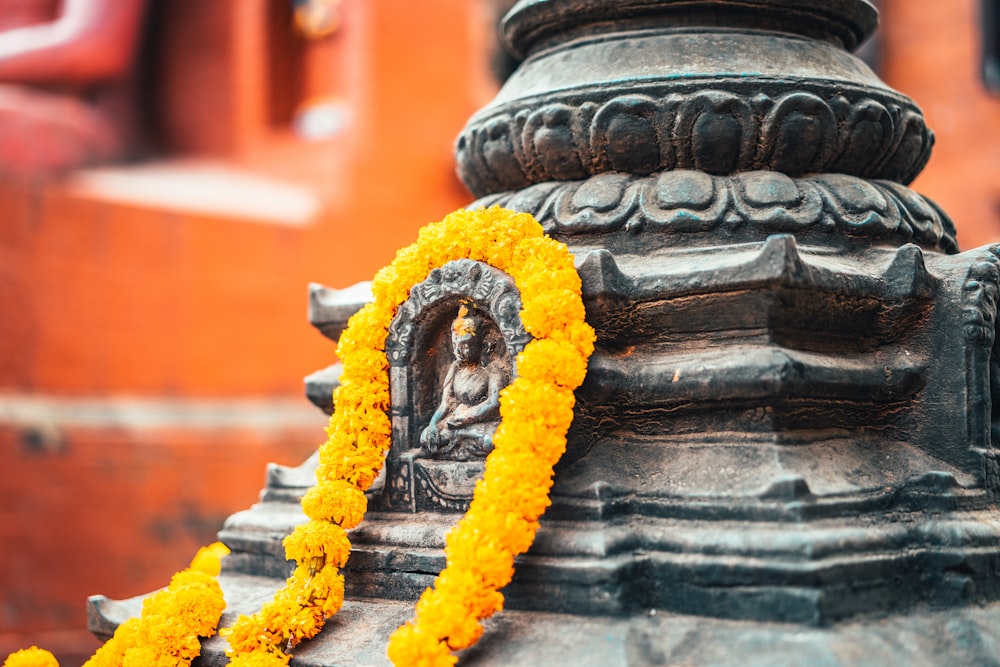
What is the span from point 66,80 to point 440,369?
23.8 feet

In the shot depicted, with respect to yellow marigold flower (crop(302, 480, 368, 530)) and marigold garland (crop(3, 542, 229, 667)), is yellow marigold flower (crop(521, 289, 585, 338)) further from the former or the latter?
marigold garland (crop(3, 542, 229, 667))

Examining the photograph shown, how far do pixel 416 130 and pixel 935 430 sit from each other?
259 inches

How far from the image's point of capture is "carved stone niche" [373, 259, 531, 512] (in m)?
2.59

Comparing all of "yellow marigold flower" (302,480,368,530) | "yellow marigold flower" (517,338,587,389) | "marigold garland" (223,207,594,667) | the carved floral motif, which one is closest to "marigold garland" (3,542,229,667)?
"marigold garland" (223,207,594,667)

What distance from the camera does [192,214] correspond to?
7477 millimetres

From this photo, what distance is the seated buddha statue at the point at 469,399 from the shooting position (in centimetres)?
260

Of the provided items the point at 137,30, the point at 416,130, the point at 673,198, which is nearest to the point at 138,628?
→ the point at 673,198

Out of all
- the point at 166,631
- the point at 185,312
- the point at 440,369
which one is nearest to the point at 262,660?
the point at 166,631

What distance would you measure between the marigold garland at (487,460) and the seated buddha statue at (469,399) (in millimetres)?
119

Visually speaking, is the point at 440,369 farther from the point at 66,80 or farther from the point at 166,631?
the point at 66,80

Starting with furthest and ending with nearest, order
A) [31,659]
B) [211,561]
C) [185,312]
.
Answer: [185,312] < [211,561] < [31,659]

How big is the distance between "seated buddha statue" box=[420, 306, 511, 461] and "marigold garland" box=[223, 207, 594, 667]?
0.39ft

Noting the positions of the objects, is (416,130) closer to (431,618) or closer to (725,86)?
(725,86)

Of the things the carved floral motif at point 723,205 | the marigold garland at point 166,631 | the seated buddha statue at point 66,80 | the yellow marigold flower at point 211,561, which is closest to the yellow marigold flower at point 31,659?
the marigold garland at point 166,631
